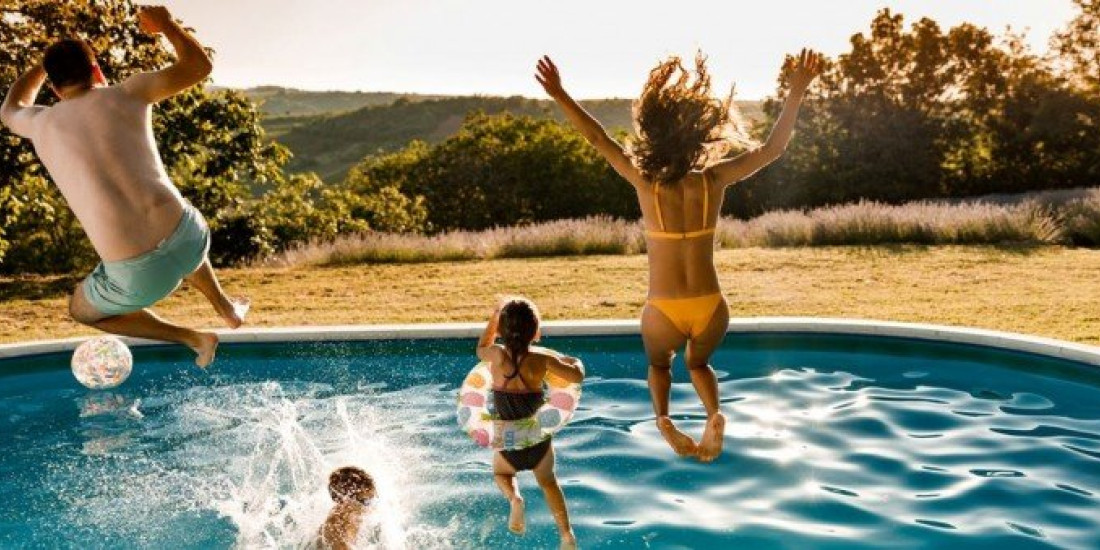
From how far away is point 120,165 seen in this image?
4727 millimetres

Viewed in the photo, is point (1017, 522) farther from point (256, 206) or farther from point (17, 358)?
point (256, 206)

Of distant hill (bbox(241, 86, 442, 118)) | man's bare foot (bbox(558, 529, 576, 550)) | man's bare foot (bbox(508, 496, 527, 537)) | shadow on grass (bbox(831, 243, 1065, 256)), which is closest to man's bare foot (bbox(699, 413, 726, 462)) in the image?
man's bare foot (bbox(558, 529, 576, 550))

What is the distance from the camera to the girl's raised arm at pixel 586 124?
15.6ft

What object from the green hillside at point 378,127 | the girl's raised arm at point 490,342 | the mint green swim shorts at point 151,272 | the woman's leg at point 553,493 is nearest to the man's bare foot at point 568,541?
the woman's leg at point 553,493

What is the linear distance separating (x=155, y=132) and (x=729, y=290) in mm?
8867

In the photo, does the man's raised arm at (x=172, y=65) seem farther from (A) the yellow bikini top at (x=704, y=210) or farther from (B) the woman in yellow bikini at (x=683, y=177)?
(A) the yellow bikini top at (x=704, y=210)

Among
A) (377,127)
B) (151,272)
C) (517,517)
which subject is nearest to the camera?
(151,272)

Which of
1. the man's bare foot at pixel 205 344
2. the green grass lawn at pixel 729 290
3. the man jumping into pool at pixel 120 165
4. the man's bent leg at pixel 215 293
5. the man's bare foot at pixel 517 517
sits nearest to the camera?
the man jumping into pool at pixel 120 165

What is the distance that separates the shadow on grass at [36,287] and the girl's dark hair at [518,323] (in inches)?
441

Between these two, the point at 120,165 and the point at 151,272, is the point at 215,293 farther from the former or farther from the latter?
the point at 120,165

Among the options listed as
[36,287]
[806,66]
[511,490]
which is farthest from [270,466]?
[36,287]

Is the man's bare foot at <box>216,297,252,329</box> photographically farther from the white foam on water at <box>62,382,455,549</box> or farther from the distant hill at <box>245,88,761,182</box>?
the distant hill at <box>245,88,761,182</box>

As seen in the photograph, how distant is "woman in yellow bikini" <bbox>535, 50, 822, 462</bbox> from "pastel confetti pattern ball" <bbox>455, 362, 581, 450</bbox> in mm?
472

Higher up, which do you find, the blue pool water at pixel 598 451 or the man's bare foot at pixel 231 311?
the man's bare foot at pixel 231 311
